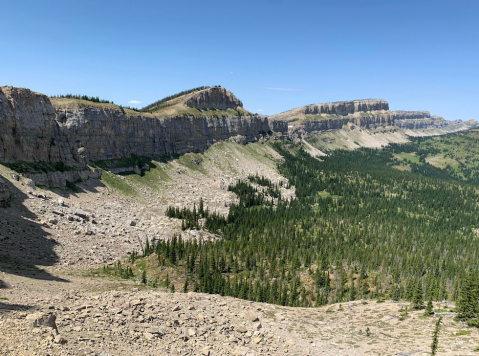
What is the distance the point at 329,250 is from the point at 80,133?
327 ft

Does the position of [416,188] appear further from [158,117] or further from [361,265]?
[158,117]

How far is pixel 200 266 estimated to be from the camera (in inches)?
2704

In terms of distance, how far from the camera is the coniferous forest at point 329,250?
61312mm

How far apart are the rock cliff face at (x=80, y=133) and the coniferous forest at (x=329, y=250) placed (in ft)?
139

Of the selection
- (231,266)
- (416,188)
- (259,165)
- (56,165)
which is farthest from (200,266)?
(416,188)

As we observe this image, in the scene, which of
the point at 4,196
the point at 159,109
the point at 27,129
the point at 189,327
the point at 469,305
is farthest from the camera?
the point at 159,109

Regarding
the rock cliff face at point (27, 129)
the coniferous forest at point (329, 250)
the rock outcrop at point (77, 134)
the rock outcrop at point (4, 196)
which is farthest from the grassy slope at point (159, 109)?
the coniferous forest at point (329, 250)

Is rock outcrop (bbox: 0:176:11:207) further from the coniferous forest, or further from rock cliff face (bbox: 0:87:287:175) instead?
the coniferous forest

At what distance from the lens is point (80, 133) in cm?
10794

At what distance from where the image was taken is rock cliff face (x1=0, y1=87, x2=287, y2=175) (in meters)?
79.9

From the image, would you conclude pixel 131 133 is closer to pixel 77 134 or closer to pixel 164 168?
pixel 164 168

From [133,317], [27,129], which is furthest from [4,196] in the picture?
[133,317]

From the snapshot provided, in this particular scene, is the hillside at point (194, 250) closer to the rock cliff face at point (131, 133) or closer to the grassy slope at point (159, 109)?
the rock cliff face at point (131, 133)

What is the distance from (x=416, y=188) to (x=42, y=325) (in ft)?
741
